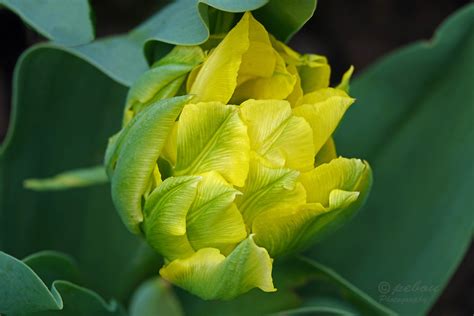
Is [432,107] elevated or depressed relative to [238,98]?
depressed

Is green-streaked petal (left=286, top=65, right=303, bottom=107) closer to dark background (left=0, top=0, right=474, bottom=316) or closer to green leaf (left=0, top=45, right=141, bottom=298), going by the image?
green leaf (left=0, top=45, right=141, bottom=298)

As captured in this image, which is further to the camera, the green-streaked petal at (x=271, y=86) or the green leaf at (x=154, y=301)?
the green leaf at (x=154, y=301)

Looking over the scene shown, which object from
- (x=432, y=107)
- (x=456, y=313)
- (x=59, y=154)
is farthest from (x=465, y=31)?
(x=456, y=313)

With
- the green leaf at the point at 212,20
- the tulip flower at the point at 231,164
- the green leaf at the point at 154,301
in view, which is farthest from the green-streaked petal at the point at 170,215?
the green leaf at the point at 154,301

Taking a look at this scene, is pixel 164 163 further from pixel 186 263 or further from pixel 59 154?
pixel 59 154

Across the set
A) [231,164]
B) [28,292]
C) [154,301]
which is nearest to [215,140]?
[231,164]

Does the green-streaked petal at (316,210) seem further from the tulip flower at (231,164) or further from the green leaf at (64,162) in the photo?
the green leaf at (64,162)
